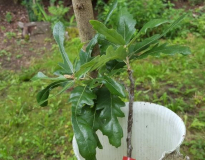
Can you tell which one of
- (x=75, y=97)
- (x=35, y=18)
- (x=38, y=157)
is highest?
(x=75, y=97)

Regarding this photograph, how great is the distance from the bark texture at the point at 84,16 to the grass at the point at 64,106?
55.6 inches

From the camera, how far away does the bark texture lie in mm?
1425

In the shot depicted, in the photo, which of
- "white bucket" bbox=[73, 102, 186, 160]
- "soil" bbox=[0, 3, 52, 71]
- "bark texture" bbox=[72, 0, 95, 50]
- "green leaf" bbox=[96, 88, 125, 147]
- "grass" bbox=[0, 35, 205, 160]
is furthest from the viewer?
"soil" bbox=[0, 3, 52, 71]

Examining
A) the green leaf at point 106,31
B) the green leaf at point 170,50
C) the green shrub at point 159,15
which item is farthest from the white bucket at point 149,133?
the green shrub at point 159,15

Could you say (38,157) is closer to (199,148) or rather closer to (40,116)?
(40,116)

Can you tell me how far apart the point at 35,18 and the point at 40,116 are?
11.6 ft

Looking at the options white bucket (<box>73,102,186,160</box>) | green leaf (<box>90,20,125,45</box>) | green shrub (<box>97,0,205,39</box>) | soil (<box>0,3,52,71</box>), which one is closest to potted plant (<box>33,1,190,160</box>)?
green leaf (<box>90,20,125,45</box>)

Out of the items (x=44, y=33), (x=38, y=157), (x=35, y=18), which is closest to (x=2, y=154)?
(x=38, y=157)

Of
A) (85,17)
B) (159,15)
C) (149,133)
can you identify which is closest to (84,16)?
(85,17)

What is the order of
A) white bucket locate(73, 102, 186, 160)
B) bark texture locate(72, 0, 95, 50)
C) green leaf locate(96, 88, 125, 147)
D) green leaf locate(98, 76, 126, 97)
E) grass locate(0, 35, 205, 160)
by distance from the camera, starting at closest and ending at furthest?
green leaf locate(98, 76, 126, 97)
green leaf locate(96, 88, 125, 147)
bark texture locate(72, 0, 95, 50)
white bucket locate(73, 102, 186, 160)
grass locate(0, 35, 205, 160)

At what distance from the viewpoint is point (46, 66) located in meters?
4.16

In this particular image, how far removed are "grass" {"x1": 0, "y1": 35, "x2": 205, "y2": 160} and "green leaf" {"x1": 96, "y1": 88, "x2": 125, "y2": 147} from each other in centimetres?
124

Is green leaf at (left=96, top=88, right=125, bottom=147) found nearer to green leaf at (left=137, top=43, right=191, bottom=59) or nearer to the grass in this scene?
green leaf at (left=137, top=43, right=191, bottom=59)

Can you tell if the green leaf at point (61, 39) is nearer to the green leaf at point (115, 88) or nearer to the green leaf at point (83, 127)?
the green leaf at point (83, 127)
